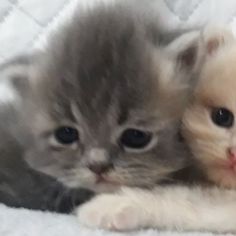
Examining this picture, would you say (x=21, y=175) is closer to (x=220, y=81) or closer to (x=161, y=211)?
(x=161, y=211)

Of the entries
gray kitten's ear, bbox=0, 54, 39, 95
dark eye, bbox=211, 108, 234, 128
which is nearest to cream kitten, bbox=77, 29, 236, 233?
dark eye, bbox=211, 108, 234, 128

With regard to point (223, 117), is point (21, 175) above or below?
below

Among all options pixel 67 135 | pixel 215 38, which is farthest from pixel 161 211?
pixel 215 38

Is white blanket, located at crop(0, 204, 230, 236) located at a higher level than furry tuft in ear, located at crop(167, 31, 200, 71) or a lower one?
lower

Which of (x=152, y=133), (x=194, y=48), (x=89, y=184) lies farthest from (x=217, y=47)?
(x=89, y=184)

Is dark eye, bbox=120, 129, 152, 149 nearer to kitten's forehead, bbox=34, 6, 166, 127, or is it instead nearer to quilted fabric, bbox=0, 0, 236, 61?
kitten's forehead, bbox=34, 6, 166, 127

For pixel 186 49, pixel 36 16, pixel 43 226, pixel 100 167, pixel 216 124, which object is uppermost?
pixel 36 16

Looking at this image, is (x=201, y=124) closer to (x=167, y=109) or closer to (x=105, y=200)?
(x=167, y=109)
